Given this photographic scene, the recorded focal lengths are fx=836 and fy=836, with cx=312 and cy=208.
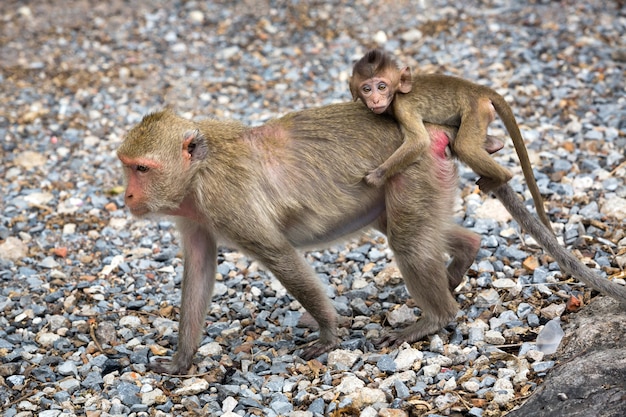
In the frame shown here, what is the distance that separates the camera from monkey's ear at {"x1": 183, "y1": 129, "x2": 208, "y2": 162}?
4391 millimetres

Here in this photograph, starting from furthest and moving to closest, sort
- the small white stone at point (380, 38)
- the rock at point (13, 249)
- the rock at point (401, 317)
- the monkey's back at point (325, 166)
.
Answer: the small white stone at point (380, 38), the rock at point (13, 249), the rock at point (401, 317), the monkey's back at point (325, 166)

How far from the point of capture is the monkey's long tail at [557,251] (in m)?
4.22

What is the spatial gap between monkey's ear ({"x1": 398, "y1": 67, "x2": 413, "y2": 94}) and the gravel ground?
1347mm

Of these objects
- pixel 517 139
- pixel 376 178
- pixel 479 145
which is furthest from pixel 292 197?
pixel 517 139

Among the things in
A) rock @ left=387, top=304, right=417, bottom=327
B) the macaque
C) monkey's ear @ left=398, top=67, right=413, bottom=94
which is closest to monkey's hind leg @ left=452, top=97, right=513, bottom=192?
the macaque

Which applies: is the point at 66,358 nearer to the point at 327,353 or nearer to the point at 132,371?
the point at 132,371

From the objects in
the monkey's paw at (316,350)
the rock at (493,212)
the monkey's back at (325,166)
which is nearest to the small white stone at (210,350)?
the monkey's paw at (316,350)

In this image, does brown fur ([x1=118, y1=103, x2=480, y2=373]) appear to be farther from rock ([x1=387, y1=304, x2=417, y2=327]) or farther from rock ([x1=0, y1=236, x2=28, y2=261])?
rock ([x1=0, y1=236, x2=28, y2=261])

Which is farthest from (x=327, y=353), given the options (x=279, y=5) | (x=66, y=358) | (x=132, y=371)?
(x=279, y=5)

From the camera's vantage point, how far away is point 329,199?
4566mm

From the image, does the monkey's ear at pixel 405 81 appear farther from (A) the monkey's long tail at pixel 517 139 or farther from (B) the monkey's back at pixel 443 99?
(A) the monkey's long tail at pixel 517 139

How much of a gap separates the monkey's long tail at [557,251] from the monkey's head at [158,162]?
169 cm

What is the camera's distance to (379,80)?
4.41 metres

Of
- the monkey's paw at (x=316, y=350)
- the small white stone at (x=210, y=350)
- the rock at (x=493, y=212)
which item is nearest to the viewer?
the monkey's paw at (x=316, y=350)
